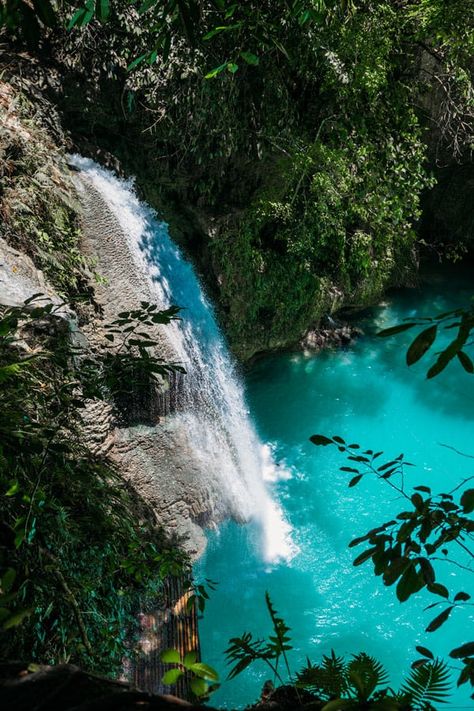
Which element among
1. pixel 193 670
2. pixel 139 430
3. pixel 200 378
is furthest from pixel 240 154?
pixel 193 670

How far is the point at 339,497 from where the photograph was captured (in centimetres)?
669

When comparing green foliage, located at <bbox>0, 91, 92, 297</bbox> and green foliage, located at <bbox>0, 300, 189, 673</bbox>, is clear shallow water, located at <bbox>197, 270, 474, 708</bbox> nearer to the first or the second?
green foliage, located at <bbox>0, 300, 189, 673</bbox>

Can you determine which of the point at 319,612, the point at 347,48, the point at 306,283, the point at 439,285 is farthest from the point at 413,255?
the point at 319,612

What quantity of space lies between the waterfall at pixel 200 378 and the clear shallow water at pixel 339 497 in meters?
0.25

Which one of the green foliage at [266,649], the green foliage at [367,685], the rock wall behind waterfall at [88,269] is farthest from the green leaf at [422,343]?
the rock wall behind waterfall at [88,269]

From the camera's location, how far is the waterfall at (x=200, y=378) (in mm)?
5943

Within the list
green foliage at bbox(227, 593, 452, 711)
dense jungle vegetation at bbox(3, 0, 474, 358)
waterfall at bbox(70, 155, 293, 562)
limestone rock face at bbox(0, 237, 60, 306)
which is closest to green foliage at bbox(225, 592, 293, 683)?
green foliage at bbox(227, 593, 452, 711)

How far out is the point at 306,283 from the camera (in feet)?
26.9

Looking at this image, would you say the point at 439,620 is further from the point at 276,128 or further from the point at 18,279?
the point at 276,128

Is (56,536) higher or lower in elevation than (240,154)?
lower

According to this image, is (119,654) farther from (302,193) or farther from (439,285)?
(439,285)

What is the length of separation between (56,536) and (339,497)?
4.50m

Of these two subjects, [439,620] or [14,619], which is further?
[439,620]

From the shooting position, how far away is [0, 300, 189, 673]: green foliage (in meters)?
2.25
